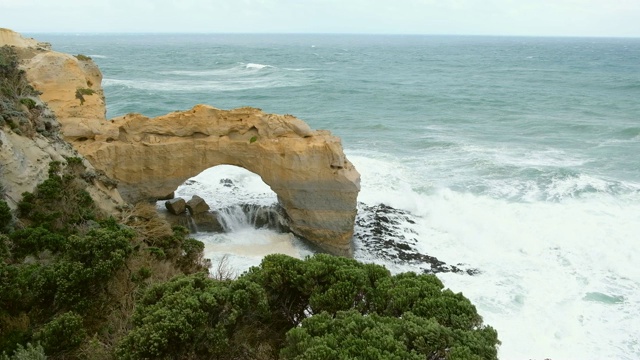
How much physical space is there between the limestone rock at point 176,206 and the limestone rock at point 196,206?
7.5 inches

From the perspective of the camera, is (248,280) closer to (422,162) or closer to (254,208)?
(254,208)

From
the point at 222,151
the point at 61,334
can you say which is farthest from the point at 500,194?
the point at 61,334

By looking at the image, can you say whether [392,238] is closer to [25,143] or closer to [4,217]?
[25,143]

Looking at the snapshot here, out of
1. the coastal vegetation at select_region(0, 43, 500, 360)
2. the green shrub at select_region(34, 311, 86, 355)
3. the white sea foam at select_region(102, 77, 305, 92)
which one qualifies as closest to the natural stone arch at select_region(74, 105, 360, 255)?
the coastal vegetation at select_region(0, 43, 500, 360)

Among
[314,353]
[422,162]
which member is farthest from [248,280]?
[422,162]

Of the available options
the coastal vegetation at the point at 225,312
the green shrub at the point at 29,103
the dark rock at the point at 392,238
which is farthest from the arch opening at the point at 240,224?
the coastal vegetation at the point at 225,312

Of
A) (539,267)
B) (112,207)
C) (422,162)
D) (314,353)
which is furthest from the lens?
(422,162)

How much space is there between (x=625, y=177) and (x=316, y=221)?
16.7m

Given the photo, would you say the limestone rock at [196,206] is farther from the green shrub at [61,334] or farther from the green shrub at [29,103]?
the green shrub at [61,334]

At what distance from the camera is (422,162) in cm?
2948

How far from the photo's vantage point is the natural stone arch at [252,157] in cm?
1880

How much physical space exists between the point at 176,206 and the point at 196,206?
69 centimetres

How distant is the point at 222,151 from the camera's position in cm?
1920

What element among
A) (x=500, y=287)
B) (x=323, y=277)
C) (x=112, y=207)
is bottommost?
(x=500, y=287)
